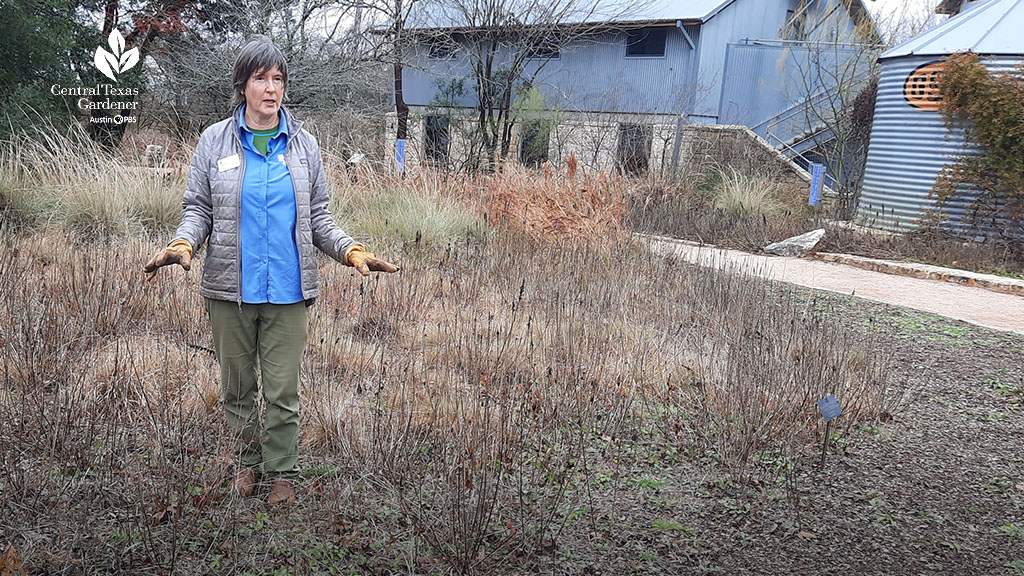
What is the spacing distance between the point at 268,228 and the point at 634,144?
17.1 m

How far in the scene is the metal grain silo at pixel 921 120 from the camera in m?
11.5

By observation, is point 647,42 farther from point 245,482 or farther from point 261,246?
point 245,482

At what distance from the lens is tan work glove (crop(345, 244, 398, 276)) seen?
9.39 feet

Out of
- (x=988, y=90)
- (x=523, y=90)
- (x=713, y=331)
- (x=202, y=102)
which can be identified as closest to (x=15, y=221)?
(x=713, y=331)

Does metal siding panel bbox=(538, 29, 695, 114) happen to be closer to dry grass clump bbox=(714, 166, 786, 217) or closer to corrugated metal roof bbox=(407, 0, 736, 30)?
corrugated metal roof bbox=(407, 0, 736, 30)

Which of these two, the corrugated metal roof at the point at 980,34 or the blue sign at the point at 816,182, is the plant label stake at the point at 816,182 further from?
the corrugated metal roof at the point at 980,34

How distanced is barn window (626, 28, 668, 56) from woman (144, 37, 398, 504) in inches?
753

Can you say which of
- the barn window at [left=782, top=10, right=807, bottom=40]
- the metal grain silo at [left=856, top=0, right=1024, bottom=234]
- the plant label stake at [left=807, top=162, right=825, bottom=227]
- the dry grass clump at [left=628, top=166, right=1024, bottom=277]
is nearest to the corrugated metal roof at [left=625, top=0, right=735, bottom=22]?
the barn window at [left=782, top=10, right=807, bottom=40]

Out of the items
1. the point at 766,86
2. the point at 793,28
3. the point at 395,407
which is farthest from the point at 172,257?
the point at 793,28

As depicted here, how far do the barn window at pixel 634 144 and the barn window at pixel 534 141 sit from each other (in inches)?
64.6

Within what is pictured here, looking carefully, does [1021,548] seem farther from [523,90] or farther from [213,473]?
[523,90]

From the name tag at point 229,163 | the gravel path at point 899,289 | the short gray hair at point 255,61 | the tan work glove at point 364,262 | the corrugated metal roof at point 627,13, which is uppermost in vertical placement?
the corrugated metal roof at point 627,13

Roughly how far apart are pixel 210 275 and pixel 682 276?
4.73 meters

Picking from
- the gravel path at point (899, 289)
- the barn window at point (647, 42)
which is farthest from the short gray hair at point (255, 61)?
the barn window at point (647, 42)
